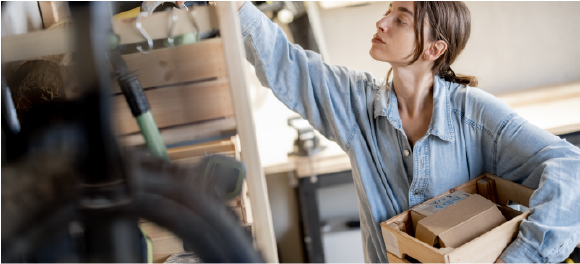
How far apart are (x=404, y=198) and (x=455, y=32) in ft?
1.55

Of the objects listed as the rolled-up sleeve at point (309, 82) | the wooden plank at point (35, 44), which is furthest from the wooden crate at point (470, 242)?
the wooden plank at point (35, 44)

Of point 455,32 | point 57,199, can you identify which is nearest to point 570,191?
point 455,32

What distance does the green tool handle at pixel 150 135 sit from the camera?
41cm

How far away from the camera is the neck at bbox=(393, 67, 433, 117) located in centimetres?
104

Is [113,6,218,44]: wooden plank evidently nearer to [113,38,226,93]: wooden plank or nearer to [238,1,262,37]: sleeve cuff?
[113,38,226,93]: wooden plank

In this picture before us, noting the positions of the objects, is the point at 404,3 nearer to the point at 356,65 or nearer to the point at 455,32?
the point at 455,32

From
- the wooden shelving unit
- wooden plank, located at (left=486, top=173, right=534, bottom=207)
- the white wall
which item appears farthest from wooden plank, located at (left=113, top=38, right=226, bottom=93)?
the white wall

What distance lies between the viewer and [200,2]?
617 mm

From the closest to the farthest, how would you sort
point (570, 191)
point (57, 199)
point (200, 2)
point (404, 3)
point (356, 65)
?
point (57, 199)
point (200, 2)
point (570, 191)
point (404, 3)
point (356, 65)

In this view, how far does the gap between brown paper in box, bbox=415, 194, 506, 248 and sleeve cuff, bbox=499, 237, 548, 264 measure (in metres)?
0.06

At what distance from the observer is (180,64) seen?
52 cm

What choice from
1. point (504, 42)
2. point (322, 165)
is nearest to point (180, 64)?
point (322, 165)

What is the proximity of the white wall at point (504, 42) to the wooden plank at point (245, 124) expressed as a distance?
1.61 m

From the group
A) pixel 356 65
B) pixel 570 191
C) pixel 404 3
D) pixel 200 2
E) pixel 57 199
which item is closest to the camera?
pixel 57 199
